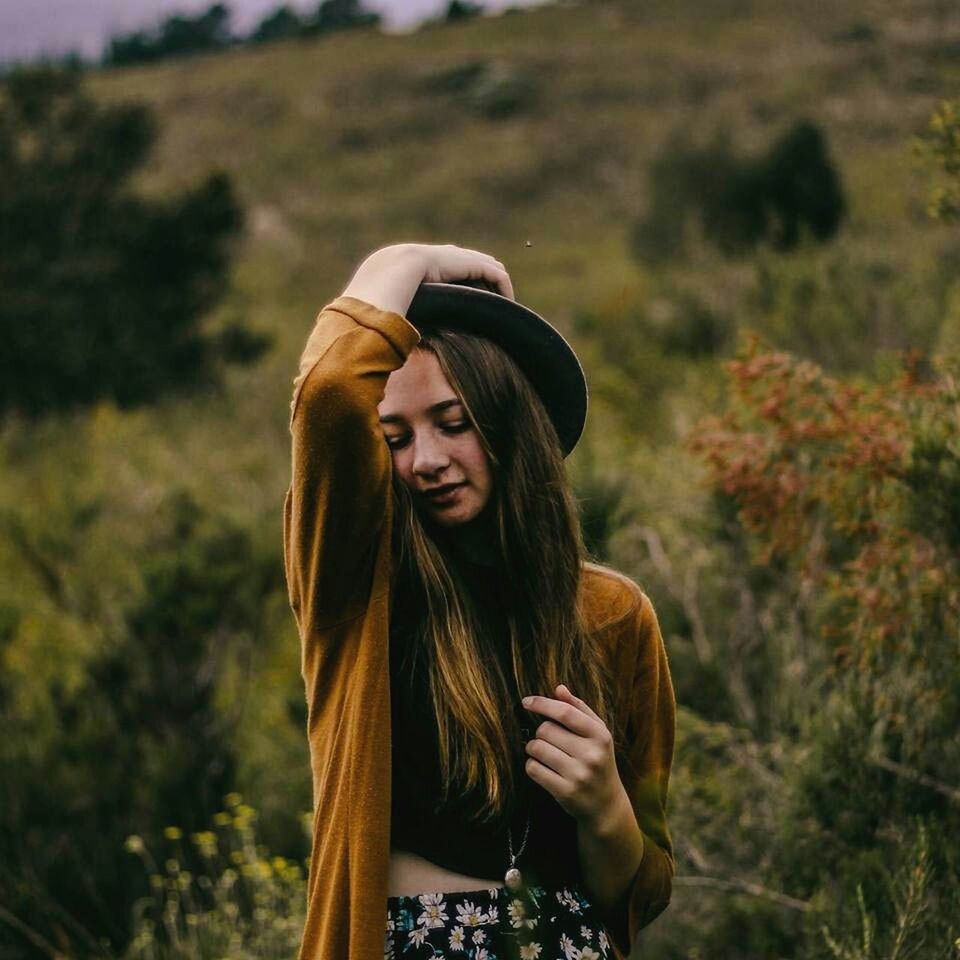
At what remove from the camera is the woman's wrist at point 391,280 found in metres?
1.73

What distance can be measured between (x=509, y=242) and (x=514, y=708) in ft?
99.3

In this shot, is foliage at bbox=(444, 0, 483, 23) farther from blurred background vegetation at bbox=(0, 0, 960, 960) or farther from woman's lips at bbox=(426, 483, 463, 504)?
woman's lips at bbox=(426, 483, 463, 504)

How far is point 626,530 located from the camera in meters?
4.73

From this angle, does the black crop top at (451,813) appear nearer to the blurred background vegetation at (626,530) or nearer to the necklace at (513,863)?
the necklace at (513,863)

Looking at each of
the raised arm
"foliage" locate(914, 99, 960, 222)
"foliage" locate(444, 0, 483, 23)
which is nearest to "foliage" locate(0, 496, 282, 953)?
the raised arm

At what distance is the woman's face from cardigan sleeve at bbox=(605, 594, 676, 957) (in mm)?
378

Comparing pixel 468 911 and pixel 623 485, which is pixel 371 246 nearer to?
pixel 623 485

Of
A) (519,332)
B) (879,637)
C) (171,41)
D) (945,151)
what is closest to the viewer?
(519,332)

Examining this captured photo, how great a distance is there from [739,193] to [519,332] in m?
16.4

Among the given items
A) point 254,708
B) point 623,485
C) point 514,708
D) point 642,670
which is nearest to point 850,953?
point 642,670

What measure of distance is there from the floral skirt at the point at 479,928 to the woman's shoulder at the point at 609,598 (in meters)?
0.45

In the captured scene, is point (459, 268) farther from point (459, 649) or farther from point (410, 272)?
point (459, 649)

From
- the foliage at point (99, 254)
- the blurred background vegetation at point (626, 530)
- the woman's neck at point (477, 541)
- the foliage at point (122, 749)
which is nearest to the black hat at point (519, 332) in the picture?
the woman's neck at point (477, 541)

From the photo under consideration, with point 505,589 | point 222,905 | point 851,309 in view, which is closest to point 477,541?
point 505,589
